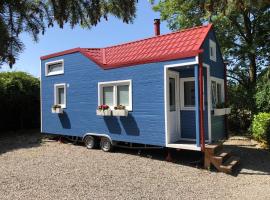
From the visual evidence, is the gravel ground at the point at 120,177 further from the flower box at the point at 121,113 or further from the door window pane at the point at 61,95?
the door window pane at the point at 61,95

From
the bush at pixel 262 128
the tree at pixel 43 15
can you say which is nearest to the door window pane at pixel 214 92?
the bush at pixel 262 128

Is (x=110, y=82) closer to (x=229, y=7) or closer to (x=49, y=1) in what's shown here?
(x=229, y=7)

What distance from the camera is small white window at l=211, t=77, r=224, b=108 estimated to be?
11.4m

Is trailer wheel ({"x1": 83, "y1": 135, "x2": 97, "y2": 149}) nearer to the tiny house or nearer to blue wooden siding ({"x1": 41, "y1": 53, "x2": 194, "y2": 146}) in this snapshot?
the tiny house

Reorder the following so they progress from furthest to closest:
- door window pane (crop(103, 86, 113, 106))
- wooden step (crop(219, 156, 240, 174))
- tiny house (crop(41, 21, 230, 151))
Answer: door window pane (crop(103, 86, 113, 106)), tiny house (crop(41, 21, 230, 151)), wooden step (crop(219, 156, 240, 174))

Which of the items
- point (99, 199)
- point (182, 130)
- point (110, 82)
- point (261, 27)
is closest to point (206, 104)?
point (182, 130)

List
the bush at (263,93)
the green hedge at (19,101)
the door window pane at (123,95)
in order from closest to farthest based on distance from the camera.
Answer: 1. the door window pane at (123,95)
2. the bush at (263,93)
3. the green hedge at (19,101)

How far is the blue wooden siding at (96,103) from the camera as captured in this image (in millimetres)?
10125

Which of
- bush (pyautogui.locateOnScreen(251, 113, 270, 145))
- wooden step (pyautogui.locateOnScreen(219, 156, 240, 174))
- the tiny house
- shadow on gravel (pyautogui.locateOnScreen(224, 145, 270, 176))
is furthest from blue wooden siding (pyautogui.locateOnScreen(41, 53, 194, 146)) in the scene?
bush (pyautogui.locateOnScreen(251, 113, 270, 145))

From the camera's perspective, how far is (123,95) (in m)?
11.2

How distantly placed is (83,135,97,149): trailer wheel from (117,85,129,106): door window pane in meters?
1.87

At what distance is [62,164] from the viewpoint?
31.0 ft

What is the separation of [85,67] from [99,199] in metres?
→ 7.01

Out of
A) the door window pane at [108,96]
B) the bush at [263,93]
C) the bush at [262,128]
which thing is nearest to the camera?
the door window pane at [108,96]
